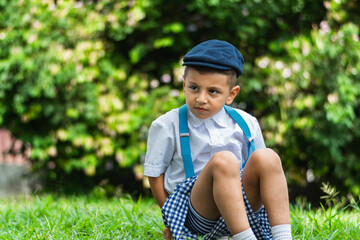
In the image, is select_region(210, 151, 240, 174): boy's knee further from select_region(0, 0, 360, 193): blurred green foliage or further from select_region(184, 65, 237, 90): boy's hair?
select_region(0, 0, 360, 193): blurred green foliage

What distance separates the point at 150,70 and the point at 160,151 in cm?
266

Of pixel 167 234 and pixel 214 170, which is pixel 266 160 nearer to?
pixel 214 170

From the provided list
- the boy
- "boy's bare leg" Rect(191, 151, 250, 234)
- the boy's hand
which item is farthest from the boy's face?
the boy's hand

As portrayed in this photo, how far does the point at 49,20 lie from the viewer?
14.2ft

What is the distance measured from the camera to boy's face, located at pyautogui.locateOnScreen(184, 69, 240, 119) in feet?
6.72

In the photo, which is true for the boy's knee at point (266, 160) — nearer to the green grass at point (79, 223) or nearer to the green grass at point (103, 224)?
the green grass at point (103, 224)

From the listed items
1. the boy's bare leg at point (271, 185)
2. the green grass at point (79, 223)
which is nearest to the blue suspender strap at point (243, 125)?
the boy's bare leg at point (271, 185)

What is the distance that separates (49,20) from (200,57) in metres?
2.73

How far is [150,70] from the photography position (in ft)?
15.4

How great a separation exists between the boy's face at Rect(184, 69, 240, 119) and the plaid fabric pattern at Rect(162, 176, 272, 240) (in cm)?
32

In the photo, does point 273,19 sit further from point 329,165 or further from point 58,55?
point 58,55

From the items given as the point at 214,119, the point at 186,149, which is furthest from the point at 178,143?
the point at 214,119

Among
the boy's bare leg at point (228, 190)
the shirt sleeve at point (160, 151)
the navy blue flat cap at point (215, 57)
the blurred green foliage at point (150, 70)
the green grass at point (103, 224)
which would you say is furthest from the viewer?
the blurred green foliage at point (150, 70)

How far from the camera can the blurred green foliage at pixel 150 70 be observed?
4301 mm
